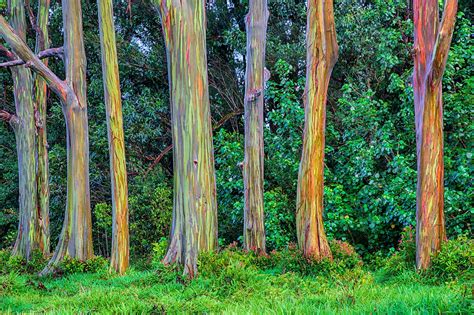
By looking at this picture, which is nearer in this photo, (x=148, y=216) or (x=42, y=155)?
(x=42, y=155)

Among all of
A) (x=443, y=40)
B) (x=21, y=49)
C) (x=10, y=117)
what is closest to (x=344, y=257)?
(x=443, y=40)

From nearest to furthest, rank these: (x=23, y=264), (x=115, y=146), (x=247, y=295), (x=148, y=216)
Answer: (x=247, y=295)
(x=115, y=146)
(x=23, y=264)
(x=148, y=216)

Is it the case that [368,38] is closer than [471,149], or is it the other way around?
[471,149]

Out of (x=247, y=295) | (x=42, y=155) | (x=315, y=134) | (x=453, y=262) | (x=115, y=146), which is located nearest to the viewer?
(x=247, y=295)

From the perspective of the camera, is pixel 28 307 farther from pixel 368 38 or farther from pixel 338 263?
pixel 368 38

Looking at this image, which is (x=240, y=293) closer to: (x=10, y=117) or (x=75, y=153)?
(x=75, y=153)

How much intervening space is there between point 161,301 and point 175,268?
7.83 feet

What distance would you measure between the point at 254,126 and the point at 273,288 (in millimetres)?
4299

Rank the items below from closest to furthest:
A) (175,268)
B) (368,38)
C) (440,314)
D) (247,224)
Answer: (440,314), (175,268), (247,224), (368,38)

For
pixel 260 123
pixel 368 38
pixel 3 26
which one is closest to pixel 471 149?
pixel 368 38

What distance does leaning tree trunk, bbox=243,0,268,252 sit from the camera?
31.1 feet

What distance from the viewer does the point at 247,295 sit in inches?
231

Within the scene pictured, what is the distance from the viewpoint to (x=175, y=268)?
7.82 m

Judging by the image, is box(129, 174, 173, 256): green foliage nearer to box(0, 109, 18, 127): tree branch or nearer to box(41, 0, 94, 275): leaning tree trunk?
box(41, 0, 94, 275): leaning tree trunk
